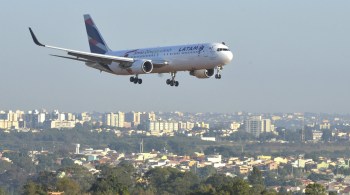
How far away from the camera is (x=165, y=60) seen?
97062 millimetres

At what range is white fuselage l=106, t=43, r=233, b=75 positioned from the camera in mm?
93812

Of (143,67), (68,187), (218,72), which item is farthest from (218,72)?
(68,187)

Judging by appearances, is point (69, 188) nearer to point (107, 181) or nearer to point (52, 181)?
point (107, 181)

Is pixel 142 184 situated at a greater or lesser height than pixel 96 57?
lesser

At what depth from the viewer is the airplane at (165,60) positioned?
308 ft

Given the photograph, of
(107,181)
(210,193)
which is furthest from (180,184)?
(210,193)

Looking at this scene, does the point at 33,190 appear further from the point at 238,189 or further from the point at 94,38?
the point at 238,189

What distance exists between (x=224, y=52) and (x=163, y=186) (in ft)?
240

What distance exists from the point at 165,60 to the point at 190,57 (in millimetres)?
2920

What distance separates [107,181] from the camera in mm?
134875

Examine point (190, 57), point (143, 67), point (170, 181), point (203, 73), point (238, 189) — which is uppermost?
point (190, 57)

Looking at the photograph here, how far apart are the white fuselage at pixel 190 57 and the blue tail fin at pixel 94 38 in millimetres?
13888

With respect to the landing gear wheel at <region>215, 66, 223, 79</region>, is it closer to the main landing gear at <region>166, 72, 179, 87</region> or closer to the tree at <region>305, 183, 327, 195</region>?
the main landing gear at <region>166, 72, 179, 87</region>

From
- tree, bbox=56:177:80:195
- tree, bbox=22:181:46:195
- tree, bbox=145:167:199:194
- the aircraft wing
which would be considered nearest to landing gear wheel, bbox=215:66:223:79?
the aircraft wing
